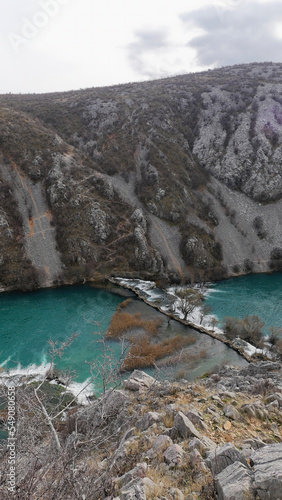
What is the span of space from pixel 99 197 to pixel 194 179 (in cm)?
3117

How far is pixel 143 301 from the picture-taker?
154 ft

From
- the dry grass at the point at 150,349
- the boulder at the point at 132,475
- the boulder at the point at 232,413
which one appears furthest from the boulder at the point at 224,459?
the dry grass at the point at 150,349

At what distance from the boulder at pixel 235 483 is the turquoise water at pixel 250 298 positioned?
36.6 metres

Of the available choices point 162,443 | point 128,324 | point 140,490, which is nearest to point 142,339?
point 128,324

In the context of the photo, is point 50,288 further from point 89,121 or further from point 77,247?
point 89,121

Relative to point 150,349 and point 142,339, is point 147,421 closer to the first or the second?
point 150,349

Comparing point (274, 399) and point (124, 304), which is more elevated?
point (274, 399)

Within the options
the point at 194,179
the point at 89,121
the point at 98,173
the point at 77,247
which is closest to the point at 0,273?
the point at 77,247

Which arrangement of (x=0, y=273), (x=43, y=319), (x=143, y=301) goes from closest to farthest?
(x=43, y=319) → (x=143, y=301) → (x=0, y=273)

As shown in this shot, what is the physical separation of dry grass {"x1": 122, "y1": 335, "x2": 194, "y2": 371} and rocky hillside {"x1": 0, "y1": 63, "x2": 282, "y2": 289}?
80.4 ft

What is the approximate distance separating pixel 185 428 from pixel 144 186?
70424 millimetres

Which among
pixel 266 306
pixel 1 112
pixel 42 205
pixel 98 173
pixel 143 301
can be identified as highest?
pixel 1 112

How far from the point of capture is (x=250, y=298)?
50.8m

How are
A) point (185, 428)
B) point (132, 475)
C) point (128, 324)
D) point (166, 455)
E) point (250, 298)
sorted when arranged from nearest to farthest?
point (132, 475) < point (166, 455) < point (185, 428) < point (128, 324) < point (250, 298)
